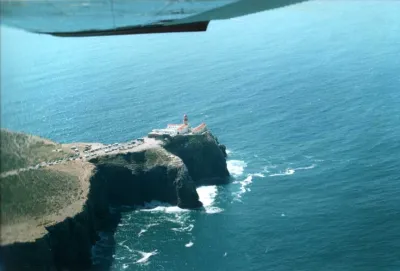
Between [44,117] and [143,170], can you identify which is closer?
[143,170]

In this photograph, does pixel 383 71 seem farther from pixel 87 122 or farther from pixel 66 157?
pixel 66 157

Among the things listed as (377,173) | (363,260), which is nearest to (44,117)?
(377,173)

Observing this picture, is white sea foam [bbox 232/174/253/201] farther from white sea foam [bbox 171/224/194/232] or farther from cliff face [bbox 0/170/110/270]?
cliff face [bbox 0/170/110/270]

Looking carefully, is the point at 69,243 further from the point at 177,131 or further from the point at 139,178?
the point at 177,131

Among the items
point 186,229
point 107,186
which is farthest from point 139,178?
point 186,229

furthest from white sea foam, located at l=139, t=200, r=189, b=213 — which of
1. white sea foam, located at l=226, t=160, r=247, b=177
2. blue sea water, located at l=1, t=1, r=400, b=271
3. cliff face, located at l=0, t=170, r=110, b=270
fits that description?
white sea foam, located at l=226, t=160, r=247, b=177

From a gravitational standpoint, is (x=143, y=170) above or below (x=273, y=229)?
above
